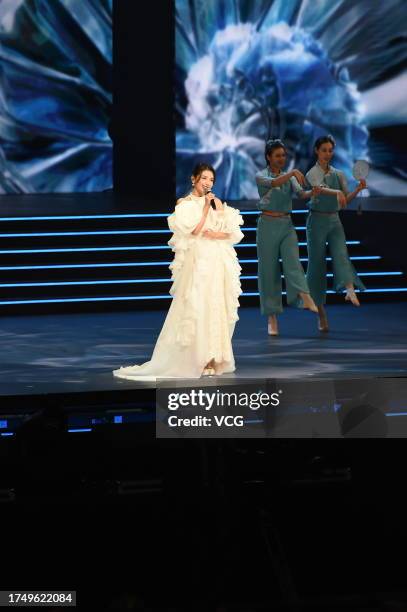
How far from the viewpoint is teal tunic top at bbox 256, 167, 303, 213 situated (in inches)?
456

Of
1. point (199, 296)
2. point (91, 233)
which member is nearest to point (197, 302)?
point (199, 296)

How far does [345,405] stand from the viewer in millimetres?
7180

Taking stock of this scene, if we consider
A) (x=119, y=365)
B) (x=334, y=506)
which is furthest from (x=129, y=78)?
(x=334, y=506)

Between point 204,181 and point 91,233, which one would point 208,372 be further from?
point 91,233

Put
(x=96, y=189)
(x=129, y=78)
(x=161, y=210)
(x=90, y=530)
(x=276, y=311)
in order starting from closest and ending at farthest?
(x=90, y=530) < (x=276, y=311) < (x=161, y=210) < (x=129, y=78) < (x=96, y=189)

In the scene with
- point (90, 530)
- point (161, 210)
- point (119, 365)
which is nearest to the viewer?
point (90, 530)

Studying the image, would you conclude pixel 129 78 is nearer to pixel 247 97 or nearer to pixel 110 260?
pixel 247 97

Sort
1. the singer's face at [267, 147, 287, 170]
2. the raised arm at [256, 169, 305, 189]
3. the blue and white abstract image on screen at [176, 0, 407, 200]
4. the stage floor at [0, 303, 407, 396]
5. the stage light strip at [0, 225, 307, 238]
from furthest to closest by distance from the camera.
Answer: the blue and white abstract image on screen at [176, 0, 407, 200], the stage light strip at [0, 225, 307, 238], the singer's face at [267, 147, 287, 170], the raised arm at [256, 169, 305, 189], the stage floor at [0, 303, 407, 396]

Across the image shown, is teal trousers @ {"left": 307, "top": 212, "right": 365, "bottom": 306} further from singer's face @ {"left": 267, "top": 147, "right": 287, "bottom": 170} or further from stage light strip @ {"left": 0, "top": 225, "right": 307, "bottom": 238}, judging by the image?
stage light strip @ {"left": 0, "top": 225, "right": 307, "bottom": 238}

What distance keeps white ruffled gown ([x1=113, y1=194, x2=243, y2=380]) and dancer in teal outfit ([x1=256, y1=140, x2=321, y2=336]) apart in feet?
5.57

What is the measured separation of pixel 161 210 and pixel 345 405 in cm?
771

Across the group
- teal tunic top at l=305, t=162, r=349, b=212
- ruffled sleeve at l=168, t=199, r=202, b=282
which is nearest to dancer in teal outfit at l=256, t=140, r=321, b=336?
teal tunic top at l=305, t=162, r=349, b=212

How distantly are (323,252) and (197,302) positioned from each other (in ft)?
8.10

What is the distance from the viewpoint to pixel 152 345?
439 inches
